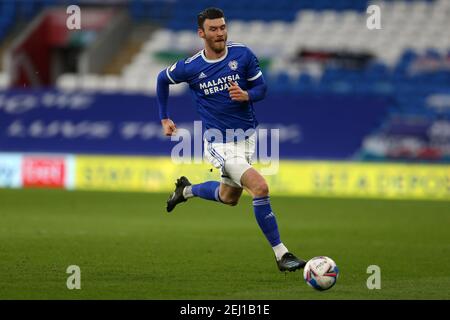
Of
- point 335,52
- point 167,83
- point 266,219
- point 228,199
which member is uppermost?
point 335,52

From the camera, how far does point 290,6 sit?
104 ft

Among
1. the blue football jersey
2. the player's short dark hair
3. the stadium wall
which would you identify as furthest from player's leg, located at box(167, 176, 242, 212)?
the stadium wall

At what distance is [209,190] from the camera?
36.6 ft

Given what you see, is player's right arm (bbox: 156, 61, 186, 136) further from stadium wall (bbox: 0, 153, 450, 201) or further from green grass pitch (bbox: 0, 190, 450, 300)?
stadium wall (bbox: 0, 153, 450, 201)

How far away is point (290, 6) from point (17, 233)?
1889 cm

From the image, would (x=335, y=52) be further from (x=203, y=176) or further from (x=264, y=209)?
(x=264, y=209)

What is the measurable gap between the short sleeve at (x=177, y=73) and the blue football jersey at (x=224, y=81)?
0.03 meters

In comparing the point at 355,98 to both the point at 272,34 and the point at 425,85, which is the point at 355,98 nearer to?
the point at 425,85

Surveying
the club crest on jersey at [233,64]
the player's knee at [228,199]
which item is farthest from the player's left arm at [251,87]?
the player's knee at [228,199]

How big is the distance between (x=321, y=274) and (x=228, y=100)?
2.23 m

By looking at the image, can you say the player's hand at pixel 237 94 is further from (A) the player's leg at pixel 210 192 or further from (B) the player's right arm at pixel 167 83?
(A) the player's leg at pixel 210 192

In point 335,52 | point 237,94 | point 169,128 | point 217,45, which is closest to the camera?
point 237,94

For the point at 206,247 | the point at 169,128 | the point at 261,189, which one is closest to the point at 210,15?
the point at 169,128

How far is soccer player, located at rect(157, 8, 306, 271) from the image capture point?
10.0 meters
